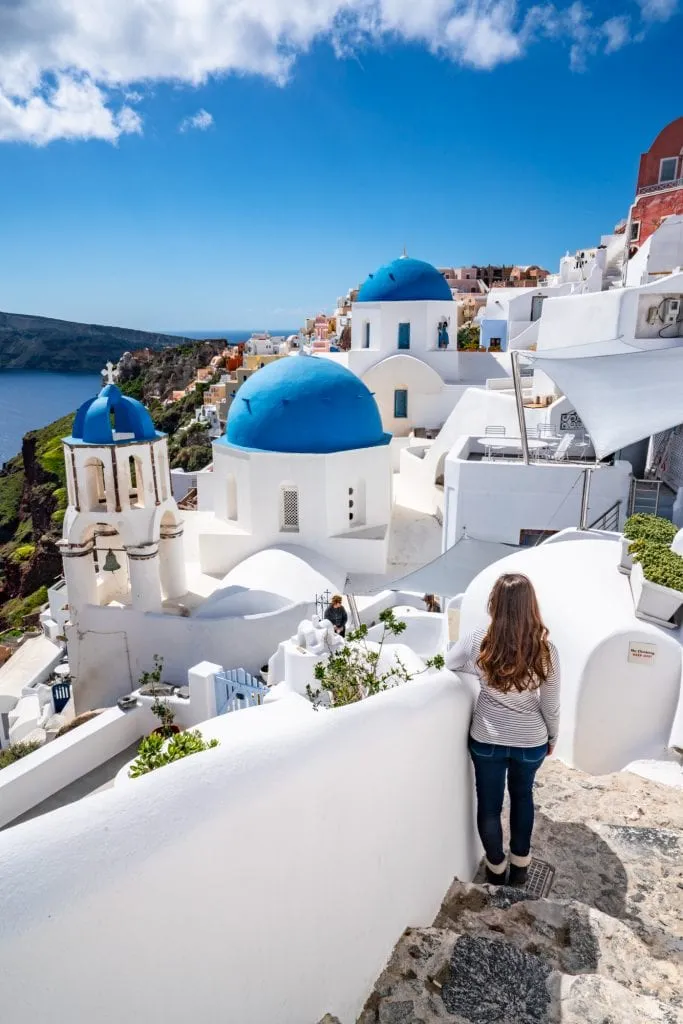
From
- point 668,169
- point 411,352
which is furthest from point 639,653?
point 668,169

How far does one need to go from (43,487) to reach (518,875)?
47.7 metres

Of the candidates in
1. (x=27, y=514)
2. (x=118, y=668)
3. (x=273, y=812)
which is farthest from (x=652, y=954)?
(x=27, y=514)

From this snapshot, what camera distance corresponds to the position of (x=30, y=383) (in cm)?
16738

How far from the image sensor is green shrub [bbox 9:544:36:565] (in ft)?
123

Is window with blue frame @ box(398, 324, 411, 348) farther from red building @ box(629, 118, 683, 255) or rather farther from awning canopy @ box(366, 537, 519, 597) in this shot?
awning canopy @ box(366, 537, 519, 597)

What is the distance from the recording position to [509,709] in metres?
3.22

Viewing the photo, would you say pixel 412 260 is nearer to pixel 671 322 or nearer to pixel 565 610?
pixel 671 322

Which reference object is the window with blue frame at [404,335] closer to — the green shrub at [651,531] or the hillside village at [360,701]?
the hillside village at [360,701]

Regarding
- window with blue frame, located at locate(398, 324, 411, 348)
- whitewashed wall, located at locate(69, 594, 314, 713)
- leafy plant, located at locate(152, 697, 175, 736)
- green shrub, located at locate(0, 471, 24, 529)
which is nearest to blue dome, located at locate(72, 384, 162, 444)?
whitewashed wall, located at locate(69, 594, 314, 713)

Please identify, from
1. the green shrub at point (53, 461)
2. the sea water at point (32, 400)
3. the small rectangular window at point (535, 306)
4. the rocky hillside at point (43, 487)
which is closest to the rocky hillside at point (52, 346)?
the sea water at point (32, 400)

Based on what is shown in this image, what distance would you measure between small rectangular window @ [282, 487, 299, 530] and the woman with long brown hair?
10.8 metres

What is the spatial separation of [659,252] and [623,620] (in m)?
19.2

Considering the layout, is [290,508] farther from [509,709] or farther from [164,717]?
[509,709]

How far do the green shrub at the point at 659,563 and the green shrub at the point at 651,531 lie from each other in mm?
135
